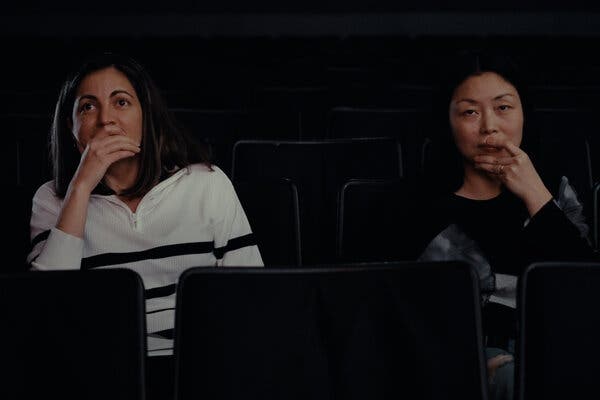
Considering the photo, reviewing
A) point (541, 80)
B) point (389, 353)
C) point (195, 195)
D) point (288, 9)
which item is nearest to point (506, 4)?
point (288, 9)

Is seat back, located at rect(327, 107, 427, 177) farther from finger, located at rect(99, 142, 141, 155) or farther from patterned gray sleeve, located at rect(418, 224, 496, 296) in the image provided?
finger, located at rect(99, 142, 141, 155)

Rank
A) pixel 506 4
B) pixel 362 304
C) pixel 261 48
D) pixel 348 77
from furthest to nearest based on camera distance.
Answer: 1. pixel 506 4
2. pixel 261 48
3. pixel 348 77
4. pixel 362 304

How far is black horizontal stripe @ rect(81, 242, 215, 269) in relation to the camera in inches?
61.6

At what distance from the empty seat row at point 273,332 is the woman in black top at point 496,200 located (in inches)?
18.9

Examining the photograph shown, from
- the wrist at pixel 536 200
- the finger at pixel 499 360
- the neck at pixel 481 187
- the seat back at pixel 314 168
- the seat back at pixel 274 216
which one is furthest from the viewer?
the seat back at pixel 314 168

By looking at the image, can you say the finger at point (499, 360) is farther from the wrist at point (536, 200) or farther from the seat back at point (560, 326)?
the wrist at point (536, 200)

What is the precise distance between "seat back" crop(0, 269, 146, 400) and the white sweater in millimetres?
414

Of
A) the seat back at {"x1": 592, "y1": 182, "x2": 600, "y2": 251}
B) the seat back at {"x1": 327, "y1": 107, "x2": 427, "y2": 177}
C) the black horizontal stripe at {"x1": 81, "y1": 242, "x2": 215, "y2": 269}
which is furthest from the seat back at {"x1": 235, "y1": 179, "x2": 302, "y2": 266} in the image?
the seat back at {"x1": 327, "y1": 107, "x2": 427, "y2": 177}

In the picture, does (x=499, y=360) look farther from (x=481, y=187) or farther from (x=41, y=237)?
(x=41, y=237)

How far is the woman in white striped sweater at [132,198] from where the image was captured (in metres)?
1.54

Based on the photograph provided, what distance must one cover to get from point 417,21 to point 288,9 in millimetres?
1301

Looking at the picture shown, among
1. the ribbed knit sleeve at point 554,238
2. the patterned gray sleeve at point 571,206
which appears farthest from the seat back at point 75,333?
the patterned gray sleeve at point 571,206

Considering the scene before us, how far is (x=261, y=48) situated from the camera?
5.98 metres

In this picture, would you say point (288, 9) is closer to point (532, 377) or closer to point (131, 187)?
point (131, 187)
